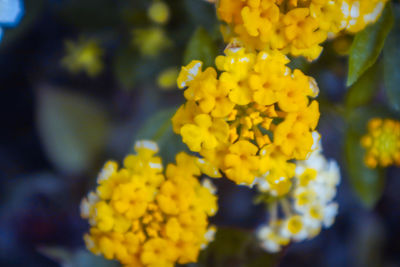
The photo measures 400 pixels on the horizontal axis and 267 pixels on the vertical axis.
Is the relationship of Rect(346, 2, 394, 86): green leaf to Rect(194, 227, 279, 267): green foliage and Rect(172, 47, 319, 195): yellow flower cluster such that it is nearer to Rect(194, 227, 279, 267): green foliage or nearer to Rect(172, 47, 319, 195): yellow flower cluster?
Rect(172, 47, 319, 195): yellow flower cluster

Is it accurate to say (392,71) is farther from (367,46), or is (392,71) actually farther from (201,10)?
(201,10)

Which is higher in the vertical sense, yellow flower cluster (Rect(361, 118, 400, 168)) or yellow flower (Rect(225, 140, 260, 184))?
yellow flower cluster (Rect(361, 118, 400, 168))

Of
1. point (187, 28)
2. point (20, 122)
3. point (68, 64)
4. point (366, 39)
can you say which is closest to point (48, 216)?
point (20, 122)

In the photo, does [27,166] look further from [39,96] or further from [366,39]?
[366,39]

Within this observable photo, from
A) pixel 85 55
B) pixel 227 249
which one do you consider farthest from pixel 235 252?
pixel 85 55

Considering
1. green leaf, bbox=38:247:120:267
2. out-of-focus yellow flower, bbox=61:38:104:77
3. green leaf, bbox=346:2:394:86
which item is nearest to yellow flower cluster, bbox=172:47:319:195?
green leaf, bbox=346:2:394:86

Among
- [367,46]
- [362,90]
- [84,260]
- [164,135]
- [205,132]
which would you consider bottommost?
[84,260]

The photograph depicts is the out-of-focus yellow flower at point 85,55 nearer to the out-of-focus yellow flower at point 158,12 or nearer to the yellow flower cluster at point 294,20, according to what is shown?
the out-of-focus yellow flower at point 158,12
